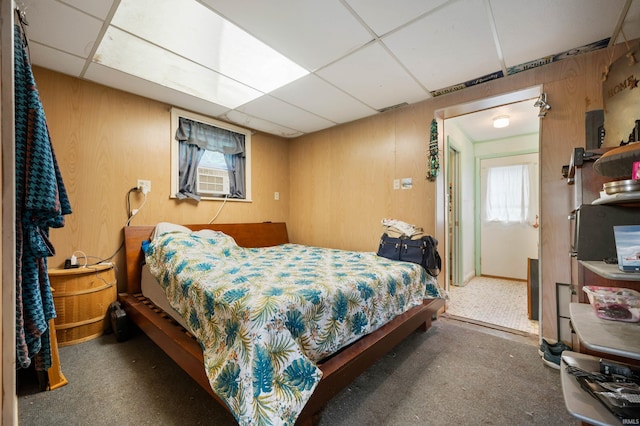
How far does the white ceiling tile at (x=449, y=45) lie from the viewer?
65.4 inches

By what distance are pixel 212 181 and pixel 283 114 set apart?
1.25 meters

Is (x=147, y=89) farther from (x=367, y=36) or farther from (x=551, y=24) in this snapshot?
(x=551, y=24)

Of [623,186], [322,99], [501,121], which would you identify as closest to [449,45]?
[322,99]

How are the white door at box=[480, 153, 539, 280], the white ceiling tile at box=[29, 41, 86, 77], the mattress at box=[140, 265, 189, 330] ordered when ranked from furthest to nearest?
the white door at box=[480, 153, 539, 280], the white ceiling tile at box=[29, 41, 86, 77], the mattress at box=[140, 265, 189, 330]

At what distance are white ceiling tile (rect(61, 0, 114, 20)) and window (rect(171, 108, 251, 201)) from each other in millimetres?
1354

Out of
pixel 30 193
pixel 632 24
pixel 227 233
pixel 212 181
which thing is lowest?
pixel 227 233

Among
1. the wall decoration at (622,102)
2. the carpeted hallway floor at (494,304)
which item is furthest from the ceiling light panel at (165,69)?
the carpeted hallway floor at (494,304)

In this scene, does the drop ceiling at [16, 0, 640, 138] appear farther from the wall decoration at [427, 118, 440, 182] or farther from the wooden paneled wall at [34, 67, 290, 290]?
the wall decoration at [427, 118, 440, 182]

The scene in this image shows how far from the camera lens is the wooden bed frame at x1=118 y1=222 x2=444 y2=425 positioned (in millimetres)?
1341

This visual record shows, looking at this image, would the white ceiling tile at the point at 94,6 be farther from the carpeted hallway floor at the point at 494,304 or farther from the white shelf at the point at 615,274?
the carpeted hallway floor at the point at 494,304

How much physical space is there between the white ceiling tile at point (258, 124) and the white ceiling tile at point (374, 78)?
1325 millimetres

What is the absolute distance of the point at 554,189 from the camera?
7.19 ft

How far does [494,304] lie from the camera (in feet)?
10.5

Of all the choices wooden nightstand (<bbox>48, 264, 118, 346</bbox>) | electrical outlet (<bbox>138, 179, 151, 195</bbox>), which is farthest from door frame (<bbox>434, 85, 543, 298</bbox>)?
wooden nightstand (<bbox>48, 264, 118, 346</bbox>)
